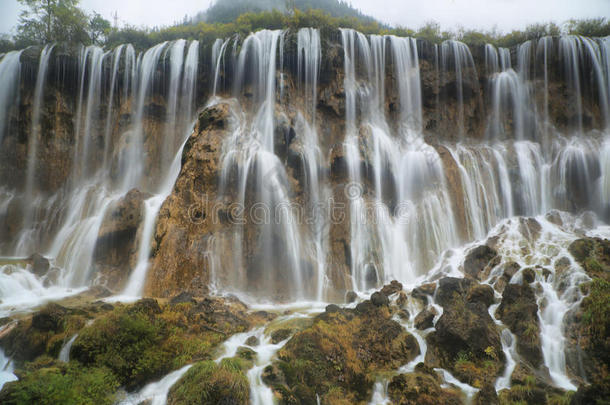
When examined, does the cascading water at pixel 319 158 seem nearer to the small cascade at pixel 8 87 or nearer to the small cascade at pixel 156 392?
the small cascade at pixel 8 87

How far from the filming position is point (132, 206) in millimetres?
14422

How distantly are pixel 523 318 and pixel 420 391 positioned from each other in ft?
14.2

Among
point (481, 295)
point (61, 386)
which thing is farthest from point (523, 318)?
point (61, 386)

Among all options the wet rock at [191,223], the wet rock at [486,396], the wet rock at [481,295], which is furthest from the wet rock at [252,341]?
the wet rock at [481,295]

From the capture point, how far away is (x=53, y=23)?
74.3ft

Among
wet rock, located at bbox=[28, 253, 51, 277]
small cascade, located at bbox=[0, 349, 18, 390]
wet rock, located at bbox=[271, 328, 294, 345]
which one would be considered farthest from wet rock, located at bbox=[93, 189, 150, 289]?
wet rock, located at bbox=[271, 328, 294, 345]

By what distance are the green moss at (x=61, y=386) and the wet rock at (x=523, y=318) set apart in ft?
32.9

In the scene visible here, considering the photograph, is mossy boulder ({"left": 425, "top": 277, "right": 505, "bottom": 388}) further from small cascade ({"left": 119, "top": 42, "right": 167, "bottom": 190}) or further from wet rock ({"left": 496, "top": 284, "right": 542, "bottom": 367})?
small cascade ({"left": 119, "top": 42, "right": 167, "bottom": 190})

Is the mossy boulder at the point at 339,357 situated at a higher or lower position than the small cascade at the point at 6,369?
lower

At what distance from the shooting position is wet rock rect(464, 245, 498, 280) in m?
12.8

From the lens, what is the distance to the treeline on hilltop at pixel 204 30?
824 inches

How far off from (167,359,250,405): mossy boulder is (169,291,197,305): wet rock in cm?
372

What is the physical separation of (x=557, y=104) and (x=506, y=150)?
520 centimetres

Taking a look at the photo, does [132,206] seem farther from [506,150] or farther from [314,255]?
[506,150]
